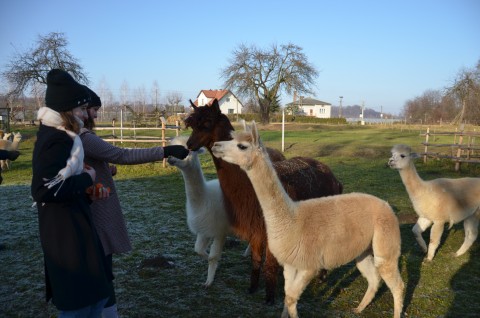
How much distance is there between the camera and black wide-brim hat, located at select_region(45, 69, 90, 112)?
184 centimetres

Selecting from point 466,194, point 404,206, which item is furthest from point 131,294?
point 404,206

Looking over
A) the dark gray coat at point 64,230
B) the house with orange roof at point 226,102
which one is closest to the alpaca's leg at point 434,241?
the dark gray coat at point 64,230

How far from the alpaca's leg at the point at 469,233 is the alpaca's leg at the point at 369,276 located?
7.09ft

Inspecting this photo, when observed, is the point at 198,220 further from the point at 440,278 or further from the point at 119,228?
the point at 440,278

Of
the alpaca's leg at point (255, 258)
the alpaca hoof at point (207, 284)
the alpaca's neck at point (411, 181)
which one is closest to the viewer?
the alpaca's leg at point (255, 258)

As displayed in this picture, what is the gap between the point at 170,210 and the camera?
7.05 metres

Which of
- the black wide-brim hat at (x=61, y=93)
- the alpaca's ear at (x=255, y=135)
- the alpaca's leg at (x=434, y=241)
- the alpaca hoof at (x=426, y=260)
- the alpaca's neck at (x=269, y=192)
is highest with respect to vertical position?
the black wide-brim hat at (x=61, y=93)

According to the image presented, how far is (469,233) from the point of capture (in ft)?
16.6

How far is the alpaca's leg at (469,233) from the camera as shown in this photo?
4938mm

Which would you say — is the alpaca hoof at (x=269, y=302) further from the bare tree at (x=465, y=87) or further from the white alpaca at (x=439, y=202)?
the bare tree at (x=465, y=87)

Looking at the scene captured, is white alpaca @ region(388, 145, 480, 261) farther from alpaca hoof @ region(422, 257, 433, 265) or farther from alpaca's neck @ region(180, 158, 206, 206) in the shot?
alpaca's neck @ region(180, 158, 206, 206)

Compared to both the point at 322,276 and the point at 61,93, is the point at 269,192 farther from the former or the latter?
the point at 322,276

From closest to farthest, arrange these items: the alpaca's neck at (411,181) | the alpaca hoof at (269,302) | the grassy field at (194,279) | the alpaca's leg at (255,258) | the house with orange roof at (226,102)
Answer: the grassy field at (194,279) → the alpaca hoof at (269,302) → the alpaca's leg at (255,258) → the alpaca's neck at (411,181) → the house with orange roof at (226,102)

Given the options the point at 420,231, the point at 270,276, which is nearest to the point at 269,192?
the point at 270,276
